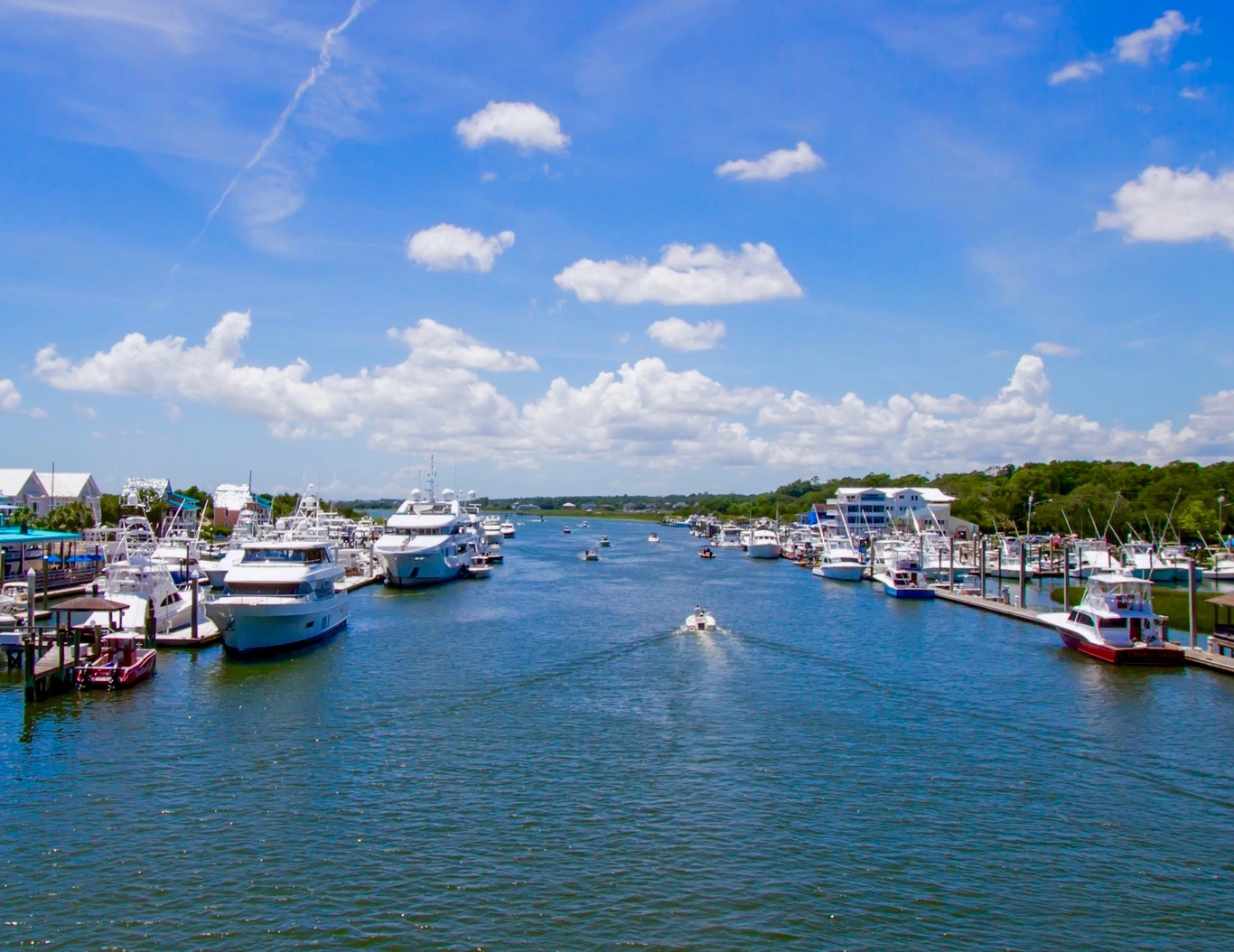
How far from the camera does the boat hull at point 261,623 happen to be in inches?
1939

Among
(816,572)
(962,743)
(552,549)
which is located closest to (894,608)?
(816,572)

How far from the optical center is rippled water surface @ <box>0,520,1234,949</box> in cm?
2016

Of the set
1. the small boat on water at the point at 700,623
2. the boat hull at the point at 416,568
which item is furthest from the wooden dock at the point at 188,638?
the boat hull at the point at 416,568

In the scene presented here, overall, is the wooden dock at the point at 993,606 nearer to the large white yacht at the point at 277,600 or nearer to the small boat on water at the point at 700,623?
the small boat on water at the point at 700,623

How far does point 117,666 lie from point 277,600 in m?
10.3

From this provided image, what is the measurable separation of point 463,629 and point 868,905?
4544cm

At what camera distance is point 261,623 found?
50.2 meters

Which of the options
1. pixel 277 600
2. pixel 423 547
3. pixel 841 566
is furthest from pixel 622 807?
pixel 841 566

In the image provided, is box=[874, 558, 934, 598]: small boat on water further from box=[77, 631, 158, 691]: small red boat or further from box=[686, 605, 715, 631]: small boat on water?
box=[77, 631, 158, 691]: small red boat

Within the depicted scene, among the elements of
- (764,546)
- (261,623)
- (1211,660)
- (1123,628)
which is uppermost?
(261,623)

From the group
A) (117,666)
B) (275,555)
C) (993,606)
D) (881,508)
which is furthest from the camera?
(881,508)

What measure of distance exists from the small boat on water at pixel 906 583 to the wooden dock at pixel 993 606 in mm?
1587

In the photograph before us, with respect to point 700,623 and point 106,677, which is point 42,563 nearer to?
point 106,677

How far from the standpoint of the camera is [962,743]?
33.8 metres
